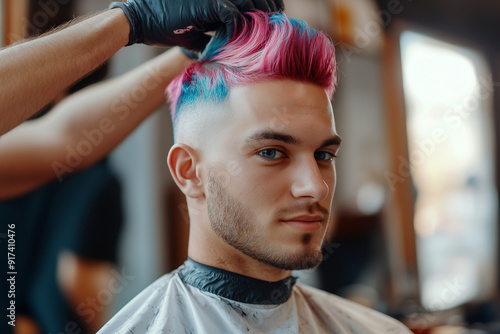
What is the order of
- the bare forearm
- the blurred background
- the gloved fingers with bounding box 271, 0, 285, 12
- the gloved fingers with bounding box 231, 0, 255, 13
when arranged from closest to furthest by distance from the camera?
the bare forearm → the gloved fingers with bounding box 231, 0, 255, 13 → the gloved fingers with bounding box 271, 0, 285, 12 → the blurred background

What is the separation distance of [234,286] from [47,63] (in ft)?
2.44

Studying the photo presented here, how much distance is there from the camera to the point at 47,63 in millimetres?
1065

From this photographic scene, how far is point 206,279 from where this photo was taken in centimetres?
130

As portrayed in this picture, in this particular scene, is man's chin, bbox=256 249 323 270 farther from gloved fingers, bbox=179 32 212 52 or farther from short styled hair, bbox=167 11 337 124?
gloved fingers, bbox=179 32 212 52

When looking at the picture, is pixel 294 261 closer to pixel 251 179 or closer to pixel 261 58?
pixel 251 179

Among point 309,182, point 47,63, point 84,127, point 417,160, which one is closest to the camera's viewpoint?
point 47,63

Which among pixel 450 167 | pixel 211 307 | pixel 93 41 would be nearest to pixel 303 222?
pixel 211 307

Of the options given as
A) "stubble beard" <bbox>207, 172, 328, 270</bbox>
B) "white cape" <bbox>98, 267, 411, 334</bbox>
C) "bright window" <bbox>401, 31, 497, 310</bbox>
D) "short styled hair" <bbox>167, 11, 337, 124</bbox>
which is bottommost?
"bright window" <bbox>401, 31, 497, 310</bbox>

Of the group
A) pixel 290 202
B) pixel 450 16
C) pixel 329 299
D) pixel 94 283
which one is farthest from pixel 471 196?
pixel 94 283

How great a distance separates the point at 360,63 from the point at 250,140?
5.50 feet

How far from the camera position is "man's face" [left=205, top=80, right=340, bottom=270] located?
48.4 inches

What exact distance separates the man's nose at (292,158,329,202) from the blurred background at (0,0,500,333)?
1.12 metres

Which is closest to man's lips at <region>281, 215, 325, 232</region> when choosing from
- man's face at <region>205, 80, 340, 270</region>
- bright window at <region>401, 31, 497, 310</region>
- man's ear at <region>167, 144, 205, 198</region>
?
man's face at <region>205, 80, 340, 270</region>

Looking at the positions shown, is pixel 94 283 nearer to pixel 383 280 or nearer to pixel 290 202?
pixel 290 202
